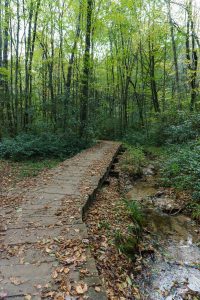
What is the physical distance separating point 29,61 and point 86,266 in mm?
12087

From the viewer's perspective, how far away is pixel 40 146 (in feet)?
32.8

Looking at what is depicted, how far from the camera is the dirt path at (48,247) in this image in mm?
2297

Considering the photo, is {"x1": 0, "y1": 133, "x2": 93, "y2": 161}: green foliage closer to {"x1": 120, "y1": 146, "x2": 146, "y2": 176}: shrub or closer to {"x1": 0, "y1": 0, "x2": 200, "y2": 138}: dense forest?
{"x1": 0, "y1": 0, "x2": 200, "y2": 138}: dense forest

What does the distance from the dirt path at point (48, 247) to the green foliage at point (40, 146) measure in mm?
4345

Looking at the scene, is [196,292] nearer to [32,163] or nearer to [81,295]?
[81,295]

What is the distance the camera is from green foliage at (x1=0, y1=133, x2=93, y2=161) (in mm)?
9484

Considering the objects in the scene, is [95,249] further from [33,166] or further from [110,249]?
[33,166]

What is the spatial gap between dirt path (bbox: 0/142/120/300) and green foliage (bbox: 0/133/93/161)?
4345 millimetres

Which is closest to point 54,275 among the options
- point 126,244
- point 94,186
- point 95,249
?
point 95,249

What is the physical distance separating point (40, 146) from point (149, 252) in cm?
712

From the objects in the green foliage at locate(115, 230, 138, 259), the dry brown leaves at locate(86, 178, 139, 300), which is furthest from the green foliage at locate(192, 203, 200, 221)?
the green foliage at locate(115, 230, 138, 259)

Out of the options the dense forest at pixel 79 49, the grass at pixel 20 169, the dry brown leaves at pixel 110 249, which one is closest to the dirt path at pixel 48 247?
the dry brown leaves at pixel 110 249

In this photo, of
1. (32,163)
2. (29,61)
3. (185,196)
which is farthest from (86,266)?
(29,61)

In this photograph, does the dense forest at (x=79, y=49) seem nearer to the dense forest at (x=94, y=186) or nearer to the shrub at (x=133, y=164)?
the dense forest at (x=94, y=186)
